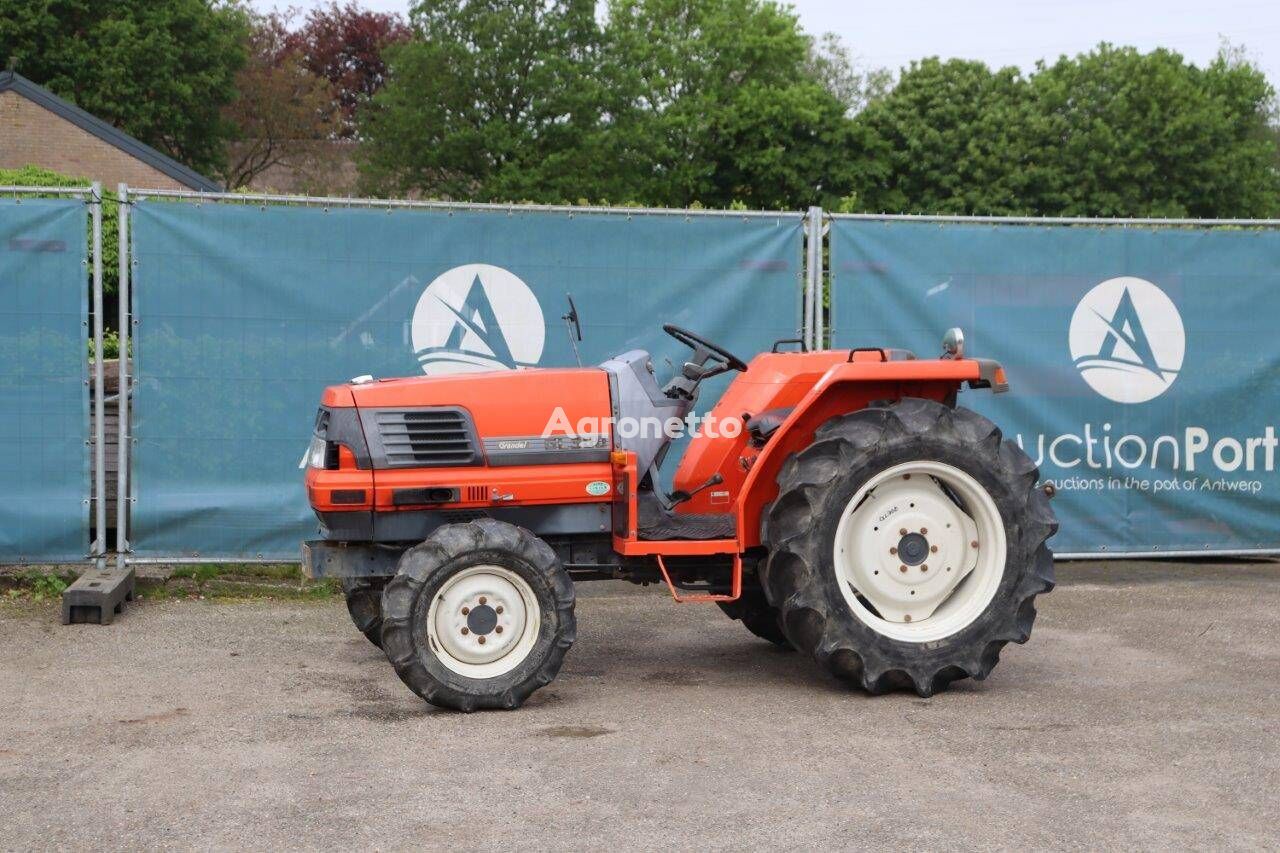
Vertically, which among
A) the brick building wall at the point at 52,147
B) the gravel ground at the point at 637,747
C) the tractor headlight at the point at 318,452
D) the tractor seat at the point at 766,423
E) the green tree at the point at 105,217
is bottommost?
the gravel ground at the point at 637,747

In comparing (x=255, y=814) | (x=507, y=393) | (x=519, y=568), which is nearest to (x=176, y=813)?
(x=255, y=814)

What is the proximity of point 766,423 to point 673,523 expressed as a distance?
649mm

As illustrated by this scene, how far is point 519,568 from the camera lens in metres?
6.21

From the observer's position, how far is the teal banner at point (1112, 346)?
30.7 feet

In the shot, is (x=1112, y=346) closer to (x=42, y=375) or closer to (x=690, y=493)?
(x=690, y=493)

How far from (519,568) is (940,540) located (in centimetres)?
190

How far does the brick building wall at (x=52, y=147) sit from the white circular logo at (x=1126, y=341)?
2919 cm

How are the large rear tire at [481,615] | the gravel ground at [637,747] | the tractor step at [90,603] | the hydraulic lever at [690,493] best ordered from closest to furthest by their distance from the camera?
the gravel ground at [637,747] < the large rear tire at [481,615] < the hydraulic lever at [690,493] < the tractor step at [90,603]

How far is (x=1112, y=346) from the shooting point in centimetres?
948

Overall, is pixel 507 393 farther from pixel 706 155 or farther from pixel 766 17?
pixel 766 17

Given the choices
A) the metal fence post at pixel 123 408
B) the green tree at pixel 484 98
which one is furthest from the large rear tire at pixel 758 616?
the green tree at pixel 484 98

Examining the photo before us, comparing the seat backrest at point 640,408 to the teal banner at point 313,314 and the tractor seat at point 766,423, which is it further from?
the teal banner at point 313,314

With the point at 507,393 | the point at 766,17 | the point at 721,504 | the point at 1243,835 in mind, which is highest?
the point at 766,17

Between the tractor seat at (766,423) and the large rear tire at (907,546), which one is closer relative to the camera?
the large rear tire at (907,546)
